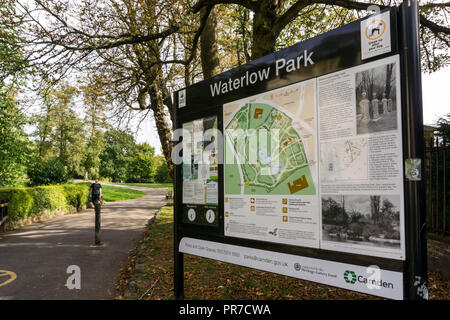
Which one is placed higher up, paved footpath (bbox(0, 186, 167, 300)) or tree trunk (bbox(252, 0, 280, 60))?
tree trunk (bbox(252, 0, 280, 60))

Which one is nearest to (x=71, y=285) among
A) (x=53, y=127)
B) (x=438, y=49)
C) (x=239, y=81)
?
(x=239, y=81)

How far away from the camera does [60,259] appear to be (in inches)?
289

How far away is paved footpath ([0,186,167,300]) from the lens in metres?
5.18

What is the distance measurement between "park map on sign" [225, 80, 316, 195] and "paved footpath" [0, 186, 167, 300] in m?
3.36

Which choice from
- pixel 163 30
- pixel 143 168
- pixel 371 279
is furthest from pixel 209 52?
pixel 143 168

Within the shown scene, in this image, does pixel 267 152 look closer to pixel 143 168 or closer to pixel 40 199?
pixel 40 199

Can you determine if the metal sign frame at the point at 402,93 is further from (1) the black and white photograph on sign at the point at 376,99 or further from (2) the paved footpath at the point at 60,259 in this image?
(2) the paved footpath at the point at 60,259

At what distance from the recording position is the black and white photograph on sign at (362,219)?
2271mm

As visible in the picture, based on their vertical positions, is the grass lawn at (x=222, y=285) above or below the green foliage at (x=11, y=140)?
below

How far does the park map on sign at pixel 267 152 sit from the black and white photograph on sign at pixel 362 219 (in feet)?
0.86

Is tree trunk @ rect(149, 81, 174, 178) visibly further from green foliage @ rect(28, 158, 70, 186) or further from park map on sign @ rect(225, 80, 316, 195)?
green foliage @ rect(28, 158, 70, 186)

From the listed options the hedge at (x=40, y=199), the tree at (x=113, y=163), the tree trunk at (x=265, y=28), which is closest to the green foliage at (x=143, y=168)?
the tree at (x=113, y=163)

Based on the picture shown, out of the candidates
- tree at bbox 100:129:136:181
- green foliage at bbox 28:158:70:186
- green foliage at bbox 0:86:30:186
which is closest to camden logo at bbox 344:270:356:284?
green foliage at bbox 0:86:30:186

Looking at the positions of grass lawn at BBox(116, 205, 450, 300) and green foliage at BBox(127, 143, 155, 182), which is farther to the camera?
green foliage at BBox(127, 143, 155, 182)
